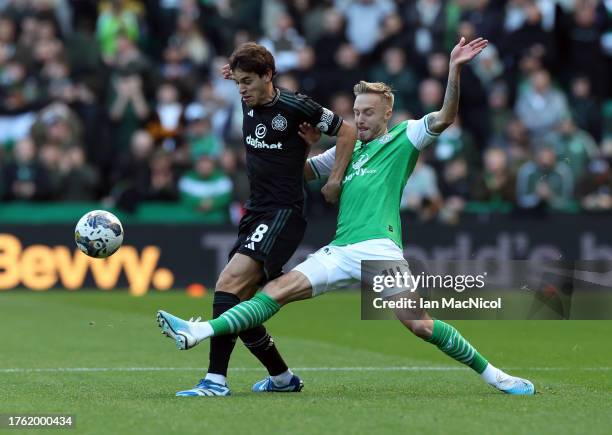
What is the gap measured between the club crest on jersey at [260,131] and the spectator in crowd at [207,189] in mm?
11450

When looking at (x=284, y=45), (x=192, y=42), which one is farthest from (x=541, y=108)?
(x=192, y=42)

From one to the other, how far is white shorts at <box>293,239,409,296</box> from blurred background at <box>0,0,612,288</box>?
1102 cm

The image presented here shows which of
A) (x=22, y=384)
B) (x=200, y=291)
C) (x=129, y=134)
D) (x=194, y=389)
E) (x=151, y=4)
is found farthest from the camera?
(x=151, y=4)

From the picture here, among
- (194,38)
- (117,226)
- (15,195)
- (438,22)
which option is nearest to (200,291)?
(15,195)

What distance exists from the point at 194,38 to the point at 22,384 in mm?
14068

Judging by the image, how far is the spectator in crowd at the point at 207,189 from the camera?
20578 mm

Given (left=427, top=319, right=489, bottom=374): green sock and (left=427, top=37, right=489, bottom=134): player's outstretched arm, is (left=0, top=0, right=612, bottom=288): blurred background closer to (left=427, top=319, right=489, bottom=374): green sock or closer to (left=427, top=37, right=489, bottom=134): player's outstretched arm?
(left=427, top=319, right=489, bottom=374): green sock

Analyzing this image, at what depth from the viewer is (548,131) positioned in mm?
21922

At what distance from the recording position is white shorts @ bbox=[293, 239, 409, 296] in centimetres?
878

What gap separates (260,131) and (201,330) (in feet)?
4.86

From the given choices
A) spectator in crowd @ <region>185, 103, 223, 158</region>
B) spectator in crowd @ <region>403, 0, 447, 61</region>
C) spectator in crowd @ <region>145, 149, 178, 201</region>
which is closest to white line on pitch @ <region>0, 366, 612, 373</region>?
spectator in crowd @ <region>145, 149, 178, 201</region>

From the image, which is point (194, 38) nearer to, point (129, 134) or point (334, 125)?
point (129, 134)

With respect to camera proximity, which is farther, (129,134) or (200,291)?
(129,134)

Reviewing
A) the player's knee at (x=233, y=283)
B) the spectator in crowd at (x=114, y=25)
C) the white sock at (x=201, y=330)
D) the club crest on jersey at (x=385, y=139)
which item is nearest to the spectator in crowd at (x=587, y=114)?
the spectator in crowd at (x=114, y=25)
